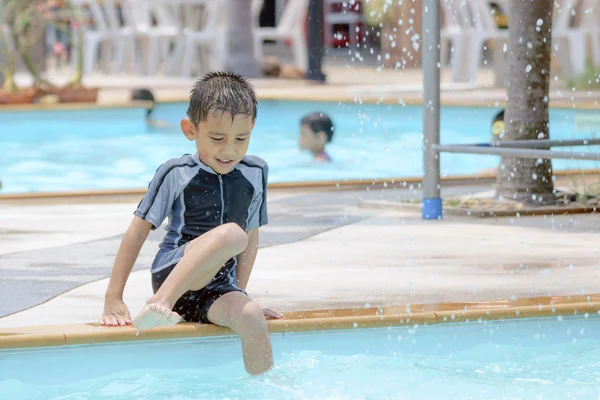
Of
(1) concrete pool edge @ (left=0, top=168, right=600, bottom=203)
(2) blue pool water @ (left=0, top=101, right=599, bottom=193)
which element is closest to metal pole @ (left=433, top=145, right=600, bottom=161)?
(1) concrete pool edge @ (left=0, top=168, right=600, bottom=203)

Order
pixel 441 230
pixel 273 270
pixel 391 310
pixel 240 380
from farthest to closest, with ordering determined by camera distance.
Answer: pixel 441 230 < pixel 273 270 < pixel 391 310 < pixel 240 380

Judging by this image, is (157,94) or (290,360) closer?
(290,360)

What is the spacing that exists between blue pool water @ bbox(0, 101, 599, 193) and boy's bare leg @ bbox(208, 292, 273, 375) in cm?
748

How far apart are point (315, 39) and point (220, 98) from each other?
1615 centimetres

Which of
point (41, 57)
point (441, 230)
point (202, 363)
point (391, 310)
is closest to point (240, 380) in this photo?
point (202, 363)

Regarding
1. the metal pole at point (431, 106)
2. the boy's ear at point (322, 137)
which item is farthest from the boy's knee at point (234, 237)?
the boy's ear at point (322, 137)

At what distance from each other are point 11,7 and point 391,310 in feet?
44.2

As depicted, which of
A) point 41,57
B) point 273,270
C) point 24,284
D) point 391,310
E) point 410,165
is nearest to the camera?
point 391,310

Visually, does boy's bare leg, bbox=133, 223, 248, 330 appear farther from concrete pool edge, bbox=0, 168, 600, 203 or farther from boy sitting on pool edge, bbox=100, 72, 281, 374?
concrete pool edge, bbox=0, 168, 600, 203

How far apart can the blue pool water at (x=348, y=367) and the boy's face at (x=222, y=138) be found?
0.57 metres

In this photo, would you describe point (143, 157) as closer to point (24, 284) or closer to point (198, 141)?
point (24, 284)

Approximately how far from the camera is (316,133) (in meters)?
11.2

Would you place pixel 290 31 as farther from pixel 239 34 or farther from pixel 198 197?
pixel 198 197

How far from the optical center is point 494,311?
3.95m
